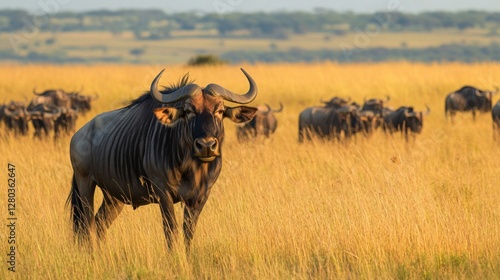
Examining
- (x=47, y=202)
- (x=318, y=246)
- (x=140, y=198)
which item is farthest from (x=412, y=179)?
(x=47, y=202)

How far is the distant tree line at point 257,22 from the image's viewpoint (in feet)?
466

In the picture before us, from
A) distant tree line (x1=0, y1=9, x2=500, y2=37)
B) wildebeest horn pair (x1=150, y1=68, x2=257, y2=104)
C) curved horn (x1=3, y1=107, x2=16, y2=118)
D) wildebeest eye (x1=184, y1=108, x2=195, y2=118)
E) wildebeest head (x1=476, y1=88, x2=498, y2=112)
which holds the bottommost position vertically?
wildebeest eye (x1=184, y1=108, x2=195, y2=118)

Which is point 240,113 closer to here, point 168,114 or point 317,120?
point 168,114

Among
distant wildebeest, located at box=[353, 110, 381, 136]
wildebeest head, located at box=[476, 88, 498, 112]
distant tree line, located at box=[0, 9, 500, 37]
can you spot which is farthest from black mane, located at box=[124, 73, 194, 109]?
distant tree line, located at box=[0, 9, 500, 37]

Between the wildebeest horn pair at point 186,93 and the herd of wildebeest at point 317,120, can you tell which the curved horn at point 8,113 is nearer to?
the herd of wildebeest at point 317,120

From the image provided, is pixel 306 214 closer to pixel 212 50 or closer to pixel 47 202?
pixel 47 202

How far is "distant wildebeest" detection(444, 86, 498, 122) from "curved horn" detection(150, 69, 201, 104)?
16053 mm

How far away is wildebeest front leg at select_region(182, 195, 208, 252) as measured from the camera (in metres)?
6.41

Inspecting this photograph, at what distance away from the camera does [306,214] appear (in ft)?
24.0

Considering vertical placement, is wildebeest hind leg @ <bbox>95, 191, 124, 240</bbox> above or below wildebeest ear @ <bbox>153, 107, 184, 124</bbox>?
below

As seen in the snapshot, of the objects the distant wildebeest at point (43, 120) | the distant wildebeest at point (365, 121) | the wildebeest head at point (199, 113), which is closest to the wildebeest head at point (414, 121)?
the distant wildebeest at point (365, 121)

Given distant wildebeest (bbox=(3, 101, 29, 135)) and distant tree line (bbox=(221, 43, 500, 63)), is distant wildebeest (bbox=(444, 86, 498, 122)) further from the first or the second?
distant tree line (bbox=(221, 43, 500, 63))

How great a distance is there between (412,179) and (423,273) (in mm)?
2035

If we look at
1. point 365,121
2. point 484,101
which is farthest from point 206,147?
point 484,101
